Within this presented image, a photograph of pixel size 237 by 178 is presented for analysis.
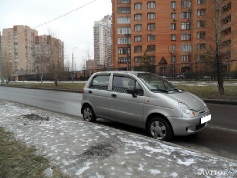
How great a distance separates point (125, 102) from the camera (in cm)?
632

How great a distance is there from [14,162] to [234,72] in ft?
72.4

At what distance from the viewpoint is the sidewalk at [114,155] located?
11.4ft

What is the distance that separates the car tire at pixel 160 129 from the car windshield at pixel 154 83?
80cm

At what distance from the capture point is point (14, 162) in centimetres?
388

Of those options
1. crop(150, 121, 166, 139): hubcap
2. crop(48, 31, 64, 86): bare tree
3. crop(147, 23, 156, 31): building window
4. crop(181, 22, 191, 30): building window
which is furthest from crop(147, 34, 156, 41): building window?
crop(150, 121, 166, 139): hubcap

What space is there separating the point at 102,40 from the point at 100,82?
3256 inches

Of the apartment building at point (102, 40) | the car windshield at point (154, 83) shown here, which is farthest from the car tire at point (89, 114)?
the apartment building at point (102, 40)

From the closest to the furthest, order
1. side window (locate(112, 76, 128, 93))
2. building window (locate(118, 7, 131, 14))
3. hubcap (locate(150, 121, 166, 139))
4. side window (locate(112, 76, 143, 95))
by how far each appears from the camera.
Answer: hubcap (locate(150, 121, 166, 139)), side window (locate(112, 76, 143, 95)), side window (locate(112, 76, 128, 93)), building window (locate(118, 7, 131, 14))

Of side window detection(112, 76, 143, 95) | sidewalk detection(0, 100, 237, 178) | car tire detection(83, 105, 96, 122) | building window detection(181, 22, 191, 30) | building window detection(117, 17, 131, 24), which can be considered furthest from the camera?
building window detection(117, 17, 131, 24)

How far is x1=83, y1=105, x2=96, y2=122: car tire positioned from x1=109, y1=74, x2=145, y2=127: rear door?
902 mm

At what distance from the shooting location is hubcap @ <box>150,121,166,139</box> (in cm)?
555

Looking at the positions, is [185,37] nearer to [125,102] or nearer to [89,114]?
[89,114]

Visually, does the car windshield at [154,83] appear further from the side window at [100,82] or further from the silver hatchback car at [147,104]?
the side window at [100,82]

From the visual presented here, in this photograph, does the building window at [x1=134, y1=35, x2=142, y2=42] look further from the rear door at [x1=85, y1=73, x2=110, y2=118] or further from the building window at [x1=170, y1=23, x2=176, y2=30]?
the rear door at [x1=85, y1=73, x2=110, y2=118]
